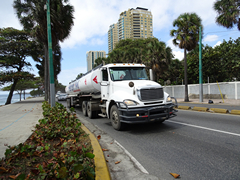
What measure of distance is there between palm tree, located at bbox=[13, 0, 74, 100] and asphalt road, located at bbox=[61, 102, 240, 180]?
13.0m

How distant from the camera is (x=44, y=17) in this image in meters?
15.9

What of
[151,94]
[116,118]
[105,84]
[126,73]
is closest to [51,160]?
Result: [116,118]

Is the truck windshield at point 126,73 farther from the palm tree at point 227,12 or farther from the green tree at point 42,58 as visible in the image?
the green tree at point 42,58

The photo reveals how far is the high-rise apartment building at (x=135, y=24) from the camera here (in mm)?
127312

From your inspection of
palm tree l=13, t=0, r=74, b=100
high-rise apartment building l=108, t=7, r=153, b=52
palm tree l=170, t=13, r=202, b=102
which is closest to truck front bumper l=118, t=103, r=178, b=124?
palm tree l=13, t=0, r=74, b=100

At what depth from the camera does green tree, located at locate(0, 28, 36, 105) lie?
26.6m

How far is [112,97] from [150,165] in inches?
145

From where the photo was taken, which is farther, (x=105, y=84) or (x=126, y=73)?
(x=105, y=84)

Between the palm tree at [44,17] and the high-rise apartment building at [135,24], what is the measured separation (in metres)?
114

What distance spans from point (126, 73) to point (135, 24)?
421 feet

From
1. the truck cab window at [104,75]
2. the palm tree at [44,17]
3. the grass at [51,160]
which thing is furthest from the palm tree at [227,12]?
the grass at [51,160]

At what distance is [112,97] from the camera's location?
704 cm

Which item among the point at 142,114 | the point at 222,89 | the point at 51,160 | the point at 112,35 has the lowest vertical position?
the point at 51,160

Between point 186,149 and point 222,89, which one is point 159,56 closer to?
point 222,89
